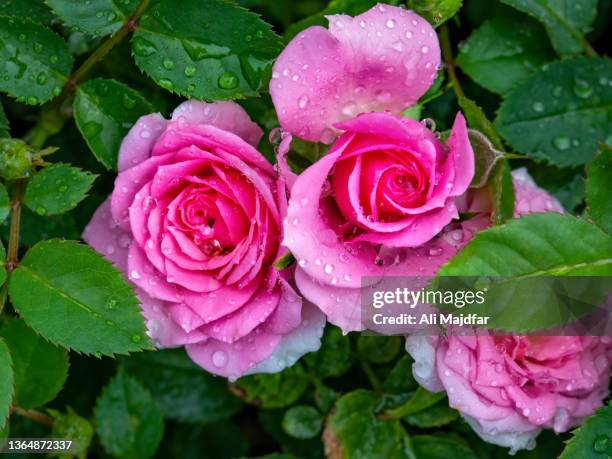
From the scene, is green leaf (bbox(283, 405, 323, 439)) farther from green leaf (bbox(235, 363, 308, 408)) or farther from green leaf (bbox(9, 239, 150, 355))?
green leaf (bbox(9, 239, 150, 355))

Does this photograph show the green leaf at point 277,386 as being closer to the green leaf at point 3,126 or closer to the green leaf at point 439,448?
the green leaf at point 439,448

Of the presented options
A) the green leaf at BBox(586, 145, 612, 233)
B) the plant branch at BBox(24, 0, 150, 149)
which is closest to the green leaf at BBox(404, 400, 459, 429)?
the green leaf at BBox(586, 145, 612, 233)

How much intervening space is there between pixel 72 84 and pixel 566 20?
0.84 metres

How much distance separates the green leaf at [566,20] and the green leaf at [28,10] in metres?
0.80

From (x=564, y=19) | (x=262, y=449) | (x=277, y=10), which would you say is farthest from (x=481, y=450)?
(x=277, y=10)

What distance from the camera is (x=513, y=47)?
1345mm

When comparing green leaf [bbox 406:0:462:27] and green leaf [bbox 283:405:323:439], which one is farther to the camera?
green leaf [bbox 283:405:323:439]

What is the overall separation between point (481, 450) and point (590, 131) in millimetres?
595

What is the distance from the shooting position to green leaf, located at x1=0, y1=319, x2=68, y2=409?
4.04 feet

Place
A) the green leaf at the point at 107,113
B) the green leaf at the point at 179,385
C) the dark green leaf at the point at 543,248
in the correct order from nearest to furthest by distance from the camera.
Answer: the dark green leaf at the point at 543,248, the green leaf at the point at 107,113, the green leaf at the point at 179,385

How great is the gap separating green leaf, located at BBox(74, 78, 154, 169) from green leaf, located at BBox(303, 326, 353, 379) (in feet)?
1.59

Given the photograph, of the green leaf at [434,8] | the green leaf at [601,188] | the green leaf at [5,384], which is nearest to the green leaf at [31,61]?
the green leaf at [5,384]

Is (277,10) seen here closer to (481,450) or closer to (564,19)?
(564,19)

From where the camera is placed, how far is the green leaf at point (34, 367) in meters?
1.23
